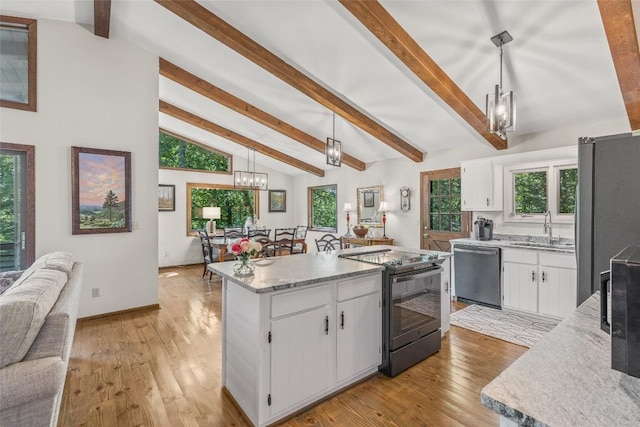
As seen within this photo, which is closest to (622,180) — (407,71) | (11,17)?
(407,71)

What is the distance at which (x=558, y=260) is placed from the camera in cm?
375

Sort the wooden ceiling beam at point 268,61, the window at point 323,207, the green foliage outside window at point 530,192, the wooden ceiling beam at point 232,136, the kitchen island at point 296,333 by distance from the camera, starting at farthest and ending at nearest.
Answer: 1. the window at point 323,207
2. the wooden ceiling beam at point 232,136
3. the green foliage outside window at point 530,192
4. the wooden ceiling beam at point 268,61
5. the kitchen island at point 296,333

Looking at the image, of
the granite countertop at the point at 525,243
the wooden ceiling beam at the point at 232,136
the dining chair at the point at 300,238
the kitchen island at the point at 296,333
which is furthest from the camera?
the dining chair at the point at 300,238

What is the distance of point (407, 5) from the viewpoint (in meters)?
2.63

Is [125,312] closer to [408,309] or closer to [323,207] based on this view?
[408,309]

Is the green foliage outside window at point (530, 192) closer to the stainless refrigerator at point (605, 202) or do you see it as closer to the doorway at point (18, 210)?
the stainless refrigerator at point (605, 202)

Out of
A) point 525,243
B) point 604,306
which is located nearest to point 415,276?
point 604,306

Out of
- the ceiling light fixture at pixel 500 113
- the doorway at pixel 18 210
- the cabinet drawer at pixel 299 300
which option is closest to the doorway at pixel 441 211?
the ceiling light fixture at pixel 500 113

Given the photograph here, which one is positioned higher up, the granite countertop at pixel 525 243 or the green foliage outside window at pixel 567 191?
the green foliage outside window at pixel 567 191

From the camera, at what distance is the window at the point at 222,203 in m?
7.78

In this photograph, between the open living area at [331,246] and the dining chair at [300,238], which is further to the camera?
the dining chair at [300,238]

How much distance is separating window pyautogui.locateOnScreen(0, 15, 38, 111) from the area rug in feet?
18.9

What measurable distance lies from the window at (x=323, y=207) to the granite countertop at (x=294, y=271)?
5134 mm

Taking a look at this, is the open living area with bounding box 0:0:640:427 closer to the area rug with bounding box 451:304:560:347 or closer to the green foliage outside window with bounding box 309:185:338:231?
the area rug with bounding box 451:304:560:347
